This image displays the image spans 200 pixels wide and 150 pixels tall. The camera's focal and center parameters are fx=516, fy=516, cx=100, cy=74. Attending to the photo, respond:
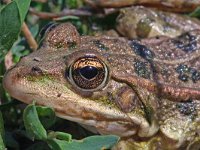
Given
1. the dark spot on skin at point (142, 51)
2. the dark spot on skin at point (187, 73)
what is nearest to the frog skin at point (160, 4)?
the dark spot on skin at point (142, 51)

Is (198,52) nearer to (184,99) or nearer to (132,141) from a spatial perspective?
(184,99)

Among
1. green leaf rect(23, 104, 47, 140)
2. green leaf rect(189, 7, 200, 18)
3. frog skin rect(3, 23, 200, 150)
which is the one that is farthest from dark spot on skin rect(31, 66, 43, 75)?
green leaf rect(189, 7, 200, 18)

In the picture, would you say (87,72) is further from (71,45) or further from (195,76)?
(195,76)

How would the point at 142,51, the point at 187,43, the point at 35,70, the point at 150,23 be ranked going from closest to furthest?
the point at 35,70 → the point at 142,51 → the point at 187,43 → the point at 150,23

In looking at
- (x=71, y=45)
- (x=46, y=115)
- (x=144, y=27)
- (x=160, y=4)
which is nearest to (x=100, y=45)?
(x=71, y=45)

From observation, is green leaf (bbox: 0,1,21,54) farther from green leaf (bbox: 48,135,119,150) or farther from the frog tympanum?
green leaf (bbox: 48,135,119,150)
